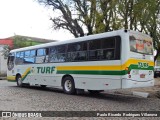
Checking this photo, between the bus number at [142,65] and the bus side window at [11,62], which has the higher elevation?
the bus side window at [11,62]

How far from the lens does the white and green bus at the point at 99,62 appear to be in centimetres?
1294

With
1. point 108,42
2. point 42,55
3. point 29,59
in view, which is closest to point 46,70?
point 42,55

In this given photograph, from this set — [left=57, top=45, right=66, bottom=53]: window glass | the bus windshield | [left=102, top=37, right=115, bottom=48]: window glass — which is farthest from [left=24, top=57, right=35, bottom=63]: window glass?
the bus windshield

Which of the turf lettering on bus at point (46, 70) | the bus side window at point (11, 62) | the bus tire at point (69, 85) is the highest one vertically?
the bus side window at point (11, 62)

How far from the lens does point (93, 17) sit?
Result: 20.5 meters

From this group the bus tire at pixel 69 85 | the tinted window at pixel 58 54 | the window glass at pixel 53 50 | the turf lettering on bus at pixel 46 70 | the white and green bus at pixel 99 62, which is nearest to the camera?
the white and green bus at pixel 99 62

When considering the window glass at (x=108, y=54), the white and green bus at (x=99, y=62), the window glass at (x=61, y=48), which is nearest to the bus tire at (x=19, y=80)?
the white and green bus at (x=99, y=62)

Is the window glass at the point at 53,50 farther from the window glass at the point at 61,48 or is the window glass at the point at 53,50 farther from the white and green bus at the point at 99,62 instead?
the window glass at the point at 61,48

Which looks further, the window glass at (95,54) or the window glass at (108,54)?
the window glass at (95,54)

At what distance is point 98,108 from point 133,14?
785 centimetres

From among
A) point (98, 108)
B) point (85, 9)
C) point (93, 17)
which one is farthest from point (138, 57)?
point (85, 9)

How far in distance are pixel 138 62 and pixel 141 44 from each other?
3.13 feet

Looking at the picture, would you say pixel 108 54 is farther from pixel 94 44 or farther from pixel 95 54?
pixel 94 44

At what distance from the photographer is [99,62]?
1403 cm
